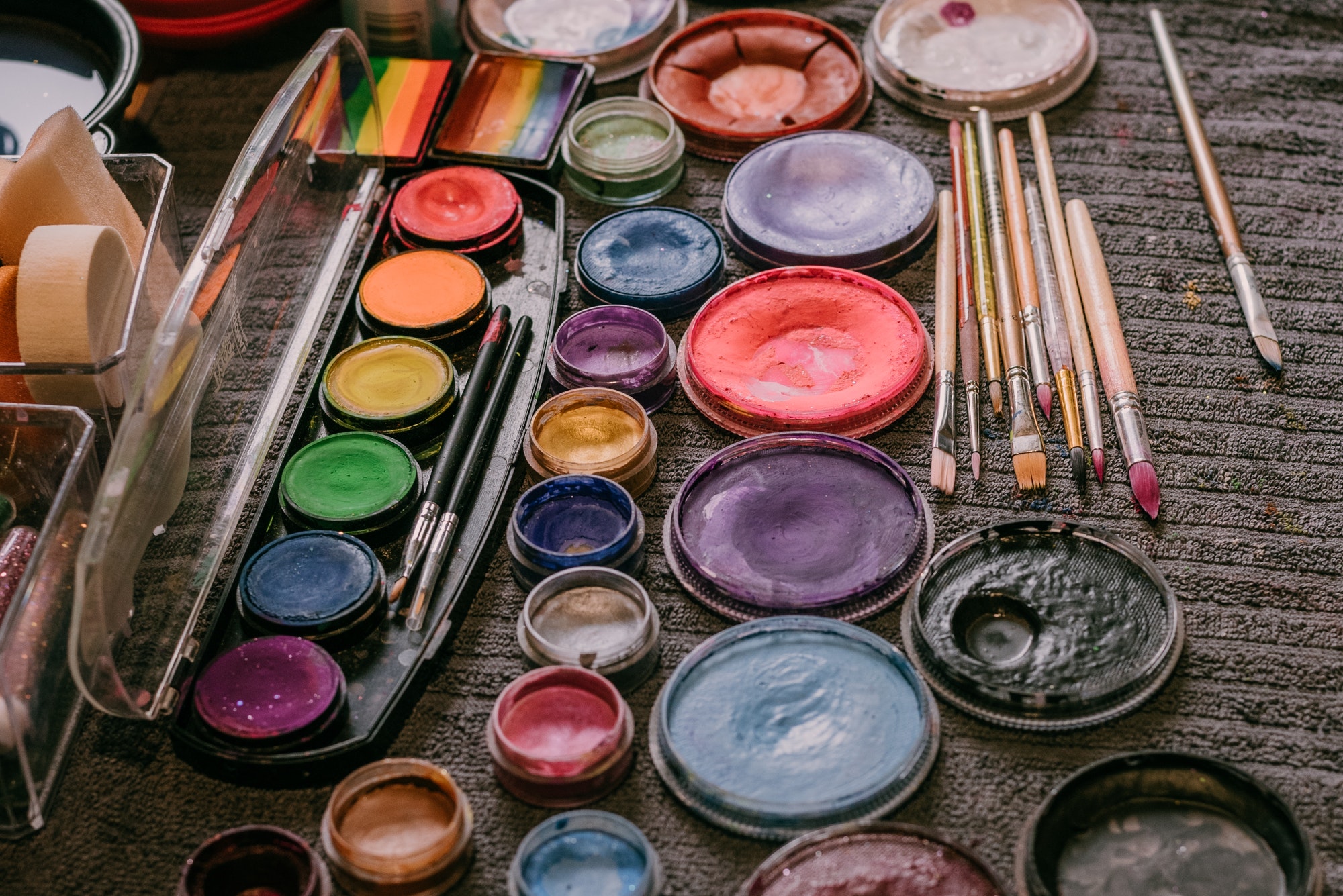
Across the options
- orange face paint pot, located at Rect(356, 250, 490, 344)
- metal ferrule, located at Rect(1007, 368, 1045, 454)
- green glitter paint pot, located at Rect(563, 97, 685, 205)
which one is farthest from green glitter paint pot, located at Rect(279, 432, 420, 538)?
metal ferrule, located at Rect(1007, 368, 1045, 454)

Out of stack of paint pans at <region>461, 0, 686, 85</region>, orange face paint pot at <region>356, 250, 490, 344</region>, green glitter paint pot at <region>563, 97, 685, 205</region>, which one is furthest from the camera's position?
stack of paint pans at <region>461, 0, 686, 85</region>

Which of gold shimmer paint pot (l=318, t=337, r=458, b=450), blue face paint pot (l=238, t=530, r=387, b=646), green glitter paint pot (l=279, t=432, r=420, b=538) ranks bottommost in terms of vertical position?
blue face paint pot (l=238, t=530, r=387, b=646)

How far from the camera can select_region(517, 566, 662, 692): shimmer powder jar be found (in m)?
1.00

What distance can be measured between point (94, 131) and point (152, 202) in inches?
4.5

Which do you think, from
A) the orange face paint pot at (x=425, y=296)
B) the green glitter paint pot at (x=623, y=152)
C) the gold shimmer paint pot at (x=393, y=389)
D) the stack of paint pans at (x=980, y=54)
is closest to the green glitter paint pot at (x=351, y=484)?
the gold shimmer paint pot at (x=393, y=389)

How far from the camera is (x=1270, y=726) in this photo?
98cm

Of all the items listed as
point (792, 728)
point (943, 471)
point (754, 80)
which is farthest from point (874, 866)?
point (754, 80)

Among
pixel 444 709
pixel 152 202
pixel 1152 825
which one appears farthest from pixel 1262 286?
pixel 152 202

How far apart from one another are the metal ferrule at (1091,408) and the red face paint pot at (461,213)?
56cm

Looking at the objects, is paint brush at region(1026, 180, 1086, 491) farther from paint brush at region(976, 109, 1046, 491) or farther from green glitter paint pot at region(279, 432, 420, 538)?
green glitter paint pot at region(279, 432, 420, 538)

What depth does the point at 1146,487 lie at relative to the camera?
3.62ft

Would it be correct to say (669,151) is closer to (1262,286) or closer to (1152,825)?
(1262,286)

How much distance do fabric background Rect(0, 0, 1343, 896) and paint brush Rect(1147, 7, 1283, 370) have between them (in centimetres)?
1

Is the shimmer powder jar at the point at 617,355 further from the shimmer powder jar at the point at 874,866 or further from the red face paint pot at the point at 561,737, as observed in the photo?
the shimmer powder jar at the point at 874,866
